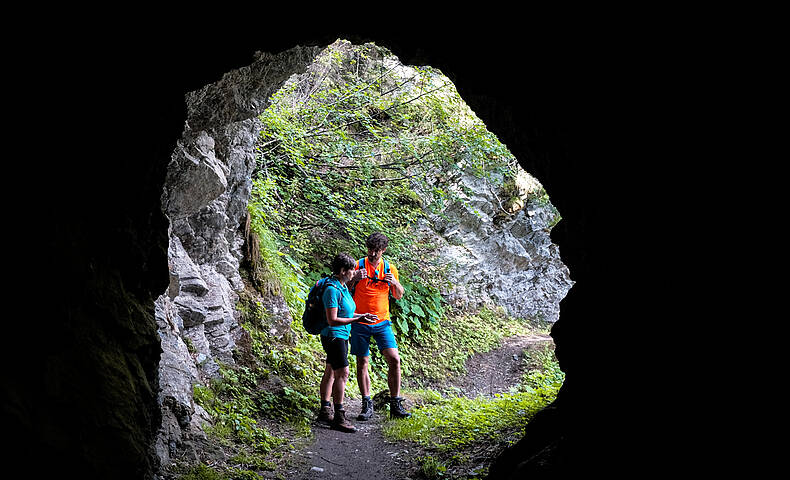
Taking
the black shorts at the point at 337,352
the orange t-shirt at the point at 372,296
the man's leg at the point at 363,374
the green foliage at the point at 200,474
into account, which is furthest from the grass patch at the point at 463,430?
the green foliage at the point at 200,474

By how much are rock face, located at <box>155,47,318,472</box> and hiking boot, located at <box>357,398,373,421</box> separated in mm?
1920

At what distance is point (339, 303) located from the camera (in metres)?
6.66

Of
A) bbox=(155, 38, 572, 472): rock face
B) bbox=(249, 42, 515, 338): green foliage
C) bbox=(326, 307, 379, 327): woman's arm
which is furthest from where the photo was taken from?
bbox=(249, 42, 515, 338): green foliage

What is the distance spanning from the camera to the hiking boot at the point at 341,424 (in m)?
6.62

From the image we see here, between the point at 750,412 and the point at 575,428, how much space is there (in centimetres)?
144

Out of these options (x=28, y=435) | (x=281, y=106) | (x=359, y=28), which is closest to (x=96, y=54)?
(x=359, y=28)

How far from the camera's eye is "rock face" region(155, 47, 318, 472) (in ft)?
17.5

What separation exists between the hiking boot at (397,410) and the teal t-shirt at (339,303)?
1.23m

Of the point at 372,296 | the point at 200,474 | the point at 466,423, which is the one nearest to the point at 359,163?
the point at 372,296

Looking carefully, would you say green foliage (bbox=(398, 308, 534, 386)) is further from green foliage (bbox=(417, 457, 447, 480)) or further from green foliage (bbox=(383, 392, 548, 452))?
green foliage (bbox=(417, 457, 447, 480))

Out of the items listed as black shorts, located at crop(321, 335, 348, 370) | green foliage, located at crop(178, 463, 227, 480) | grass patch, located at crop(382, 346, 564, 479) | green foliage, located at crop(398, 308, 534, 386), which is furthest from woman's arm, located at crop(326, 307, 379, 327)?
green foliage, located at crop(398, 308, 534, 386)

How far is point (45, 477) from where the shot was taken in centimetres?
238

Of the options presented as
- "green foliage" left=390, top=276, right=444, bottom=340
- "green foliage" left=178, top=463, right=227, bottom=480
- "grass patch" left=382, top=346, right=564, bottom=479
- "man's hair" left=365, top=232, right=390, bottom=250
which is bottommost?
"green foliage" left=178, top=463, right=227, bottom=480

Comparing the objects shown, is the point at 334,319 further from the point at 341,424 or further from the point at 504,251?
the point at 504,251
